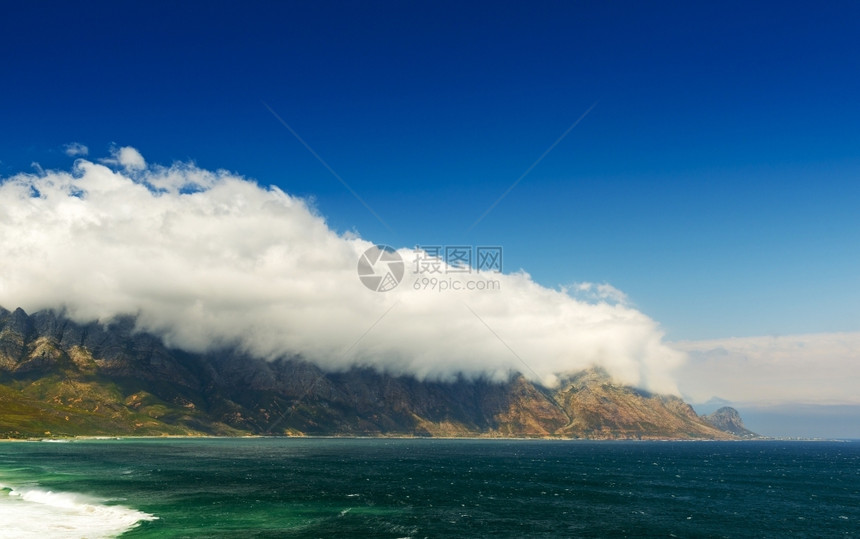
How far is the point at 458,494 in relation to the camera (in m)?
162

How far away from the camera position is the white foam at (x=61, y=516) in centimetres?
9506

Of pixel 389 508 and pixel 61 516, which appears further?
pixel 389 508

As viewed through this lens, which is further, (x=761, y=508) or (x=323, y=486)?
(x=323, y=486)

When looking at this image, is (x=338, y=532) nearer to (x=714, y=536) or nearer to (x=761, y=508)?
(x=714, y=536)

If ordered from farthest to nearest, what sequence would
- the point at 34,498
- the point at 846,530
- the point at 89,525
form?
the point at 34,498, the point at 846,530, the point at 89,525

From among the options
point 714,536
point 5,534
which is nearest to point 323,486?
point 5,534

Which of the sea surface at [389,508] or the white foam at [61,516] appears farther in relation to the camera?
the sea surface at [389,508]

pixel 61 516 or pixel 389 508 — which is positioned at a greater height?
pixel 389 508

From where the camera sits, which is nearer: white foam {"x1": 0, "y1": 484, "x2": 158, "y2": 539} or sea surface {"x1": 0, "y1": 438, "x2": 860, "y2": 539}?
white foam {"x1": 0, "y1": 484, "x2": 158, "y2": 539}

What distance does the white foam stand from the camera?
3743 inches

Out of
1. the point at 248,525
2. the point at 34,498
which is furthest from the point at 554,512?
the point at 34,498

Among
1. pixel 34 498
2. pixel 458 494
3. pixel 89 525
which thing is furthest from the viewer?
pixel 458 494

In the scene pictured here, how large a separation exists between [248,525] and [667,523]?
92808 millimetres

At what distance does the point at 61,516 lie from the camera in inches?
4294
